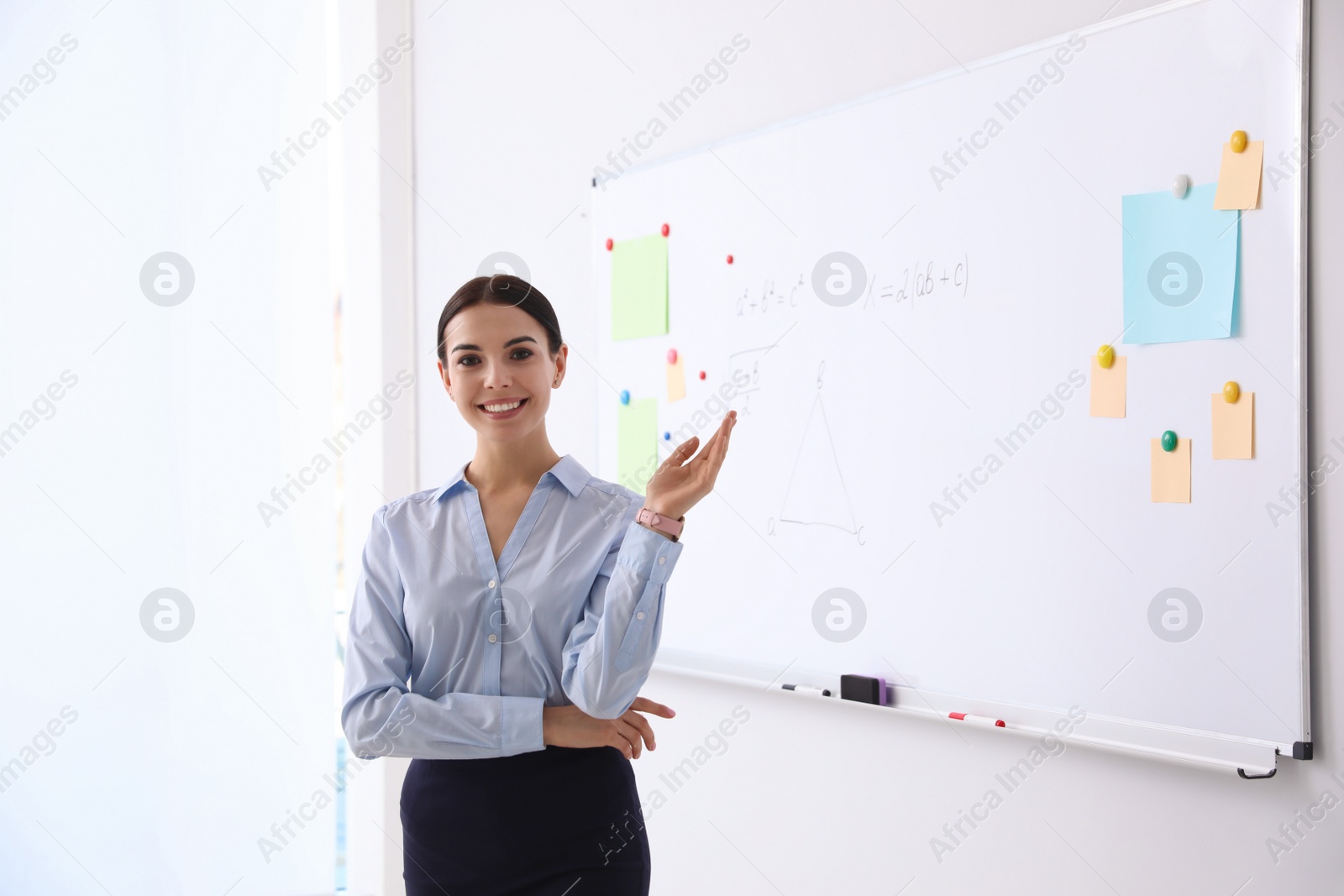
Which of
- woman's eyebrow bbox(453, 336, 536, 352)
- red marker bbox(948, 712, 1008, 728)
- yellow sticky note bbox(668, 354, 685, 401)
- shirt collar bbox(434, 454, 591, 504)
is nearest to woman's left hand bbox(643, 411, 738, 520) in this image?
shirt collar bbox(434, 454, 591, 504)

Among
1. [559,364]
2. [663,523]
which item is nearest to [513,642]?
[663,523]

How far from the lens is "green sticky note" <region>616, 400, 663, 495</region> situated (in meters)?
2.29

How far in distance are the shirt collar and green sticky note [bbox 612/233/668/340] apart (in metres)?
0.97

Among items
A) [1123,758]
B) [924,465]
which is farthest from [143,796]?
[1123,758]

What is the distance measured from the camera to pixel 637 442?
232 centimetres

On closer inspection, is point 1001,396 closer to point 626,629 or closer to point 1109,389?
point 1109,389

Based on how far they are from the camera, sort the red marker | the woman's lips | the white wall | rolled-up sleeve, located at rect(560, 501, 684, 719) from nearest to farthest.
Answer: rolled-up sleeve, located at rect(560, 501, 684, 719) → the woman's lips → the white wall → the red marker

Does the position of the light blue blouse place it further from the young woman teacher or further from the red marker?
the red marker

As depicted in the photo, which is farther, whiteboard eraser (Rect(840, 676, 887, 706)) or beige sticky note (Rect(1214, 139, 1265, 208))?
whiteboard eraser (Rect(840, 676, 887, 706))

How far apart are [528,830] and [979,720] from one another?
0.86 m

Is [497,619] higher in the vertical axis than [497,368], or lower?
lower

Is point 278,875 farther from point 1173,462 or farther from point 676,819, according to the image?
point 1173,462

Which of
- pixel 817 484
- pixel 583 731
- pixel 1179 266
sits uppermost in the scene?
pixel 1179 266

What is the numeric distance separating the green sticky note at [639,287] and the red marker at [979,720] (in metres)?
1.03
